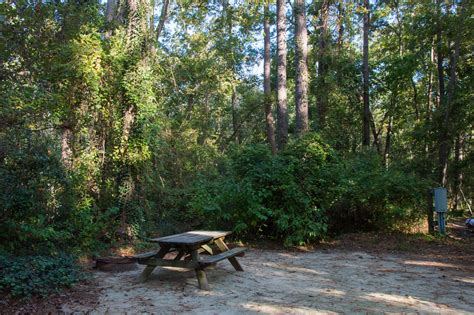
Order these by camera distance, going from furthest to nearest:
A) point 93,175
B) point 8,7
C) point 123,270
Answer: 1. point 93,175
2. point 123,270
3. point 8,7

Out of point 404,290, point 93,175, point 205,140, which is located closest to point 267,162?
point 93,175

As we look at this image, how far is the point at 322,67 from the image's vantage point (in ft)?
56.4

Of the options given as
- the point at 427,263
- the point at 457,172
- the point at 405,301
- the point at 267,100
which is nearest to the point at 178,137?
the point at 267,100

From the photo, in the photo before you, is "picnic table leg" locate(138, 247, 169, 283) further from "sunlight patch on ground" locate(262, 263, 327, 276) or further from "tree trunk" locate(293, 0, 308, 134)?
"tree trunk" locate(293, 0, 308, 134)

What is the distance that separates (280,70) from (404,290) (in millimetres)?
9837

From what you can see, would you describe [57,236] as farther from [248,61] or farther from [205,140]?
[248,61]

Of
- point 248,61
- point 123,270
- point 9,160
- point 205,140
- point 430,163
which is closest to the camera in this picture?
point 9,160

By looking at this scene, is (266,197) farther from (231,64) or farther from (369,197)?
(231,64)

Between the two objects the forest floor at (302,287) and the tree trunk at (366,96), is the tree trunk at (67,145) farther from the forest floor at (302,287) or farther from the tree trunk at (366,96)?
the tree trunk at (366,96)

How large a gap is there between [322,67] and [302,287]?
512 inches

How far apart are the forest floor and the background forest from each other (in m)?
1.53

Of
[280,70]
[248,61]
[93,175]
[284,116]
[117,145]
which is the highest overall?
[248,61]

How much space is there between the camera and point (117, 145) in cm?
923

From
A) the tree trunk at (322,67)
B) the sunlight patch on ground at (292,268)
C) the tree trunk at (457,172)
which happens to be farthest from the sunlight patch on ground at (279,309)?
the tree trunk at (457,172)
